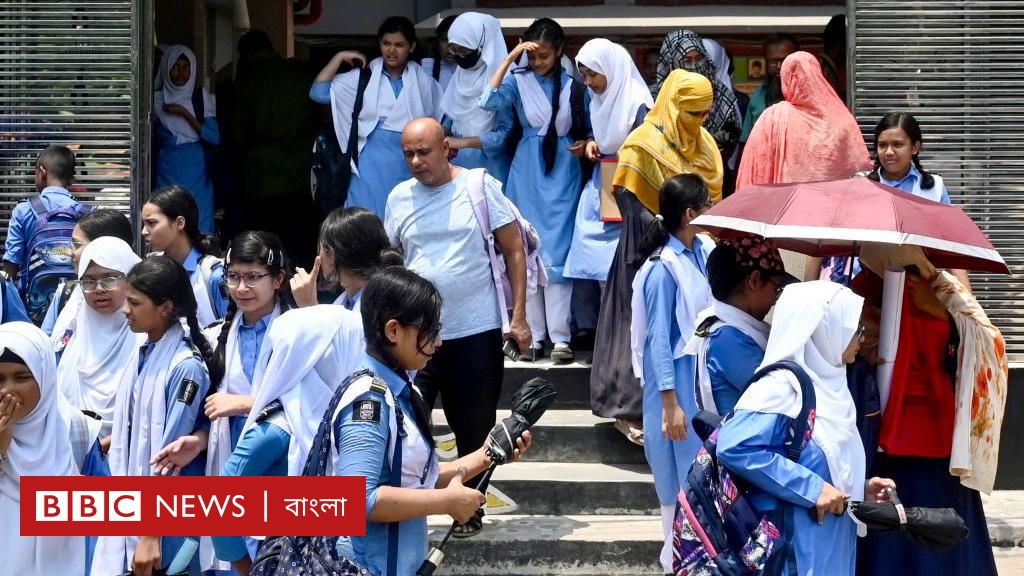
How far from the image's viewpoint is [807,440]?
14.2 ft

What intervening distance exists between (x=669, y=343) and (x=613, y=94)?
230cm

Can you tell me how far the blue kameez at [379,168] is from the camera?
28.6 ft

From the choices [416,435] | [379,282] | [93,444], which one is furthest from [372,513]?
[93,444]

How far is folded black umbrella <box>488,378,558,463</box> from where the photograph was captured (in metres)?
4.02

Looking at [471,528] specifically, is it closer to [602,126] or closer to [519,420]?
[602,126]

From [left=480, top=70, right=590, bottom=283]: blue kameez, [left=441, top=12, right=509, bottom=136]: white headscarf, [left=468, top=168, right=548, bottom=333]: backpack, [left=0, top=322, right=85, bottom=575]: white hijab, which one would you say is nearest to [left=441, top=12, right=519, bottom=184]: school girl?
[left=441, top=12, right=509, bottom=136]: white headscarf

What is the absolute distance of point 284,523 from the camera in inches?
166

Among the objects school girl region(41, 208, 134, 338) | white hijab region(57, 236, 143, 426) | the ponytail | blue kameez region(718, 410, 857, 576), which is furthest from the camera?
school girl region(41, 208, 134, 338)

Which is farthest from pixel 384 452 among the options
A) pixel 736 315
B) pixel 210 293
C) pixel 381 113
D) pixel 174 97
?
pixel 174 97

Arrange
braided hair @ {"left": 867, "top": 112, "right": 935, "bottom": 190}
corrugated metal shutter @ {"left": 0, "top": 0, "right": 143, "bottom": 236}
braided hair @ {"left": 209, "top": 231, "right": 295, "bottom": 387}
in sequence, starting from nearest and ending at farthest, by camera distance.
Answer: braided hair @ {"left": 209, "top": 231, "right": 295, "bottom": 387} → braided hair @ {"left": 867, "top": 112, "right": 935, "bottom": 190} → corrugated metal shutter @ {"left": 0, "top": 0, "right": 143, "bottom": 236}

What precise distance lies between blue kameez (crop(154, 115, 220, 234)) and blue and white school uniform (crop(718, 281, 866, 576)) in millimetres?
5709

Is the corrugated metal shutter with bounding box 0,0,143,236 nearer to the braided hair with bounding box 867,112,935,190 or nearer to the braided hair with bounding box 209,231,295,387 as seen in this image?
the braided hair with bounding box 209,231,295,387

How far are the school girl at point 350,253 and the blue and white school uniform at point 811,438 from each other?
5.84ft

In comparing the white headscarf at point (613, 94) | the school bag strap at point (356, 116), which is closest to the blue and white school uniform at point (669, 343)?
the white headscarf at point (613, 94)
